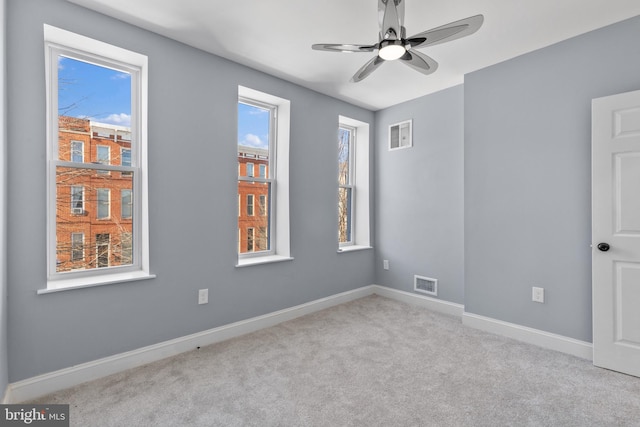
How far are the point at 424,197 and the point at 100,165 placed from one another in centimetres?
330

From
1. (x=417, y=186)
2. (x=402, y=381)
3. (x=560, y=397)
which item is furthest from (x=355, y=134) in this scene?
(x=560, y=397)

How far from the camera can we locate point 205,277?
9.09 feet

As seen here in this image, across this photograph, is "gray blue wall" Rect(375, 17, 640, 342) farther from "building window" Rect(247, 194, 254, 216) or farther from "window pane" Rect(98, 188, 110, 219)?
"window pane" Rect(98, 188, 110, 219)

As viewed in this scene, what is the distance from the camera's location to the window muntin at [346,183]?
4.35 metres

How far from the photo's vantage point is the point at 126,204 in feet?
8.29

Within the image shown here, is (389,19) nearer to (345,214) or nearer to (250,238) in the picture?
(250,238)

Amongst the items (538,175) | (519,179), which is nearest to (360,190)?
(519,179)

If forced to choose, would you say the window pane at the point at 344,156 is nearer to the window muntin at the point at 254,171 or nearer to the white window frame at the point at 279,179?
the white window frame at the point at 279,179

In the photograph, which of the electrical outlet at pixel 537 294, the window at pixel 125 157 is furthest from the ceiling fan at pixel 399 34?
the electrical outlet at pixel 537 294

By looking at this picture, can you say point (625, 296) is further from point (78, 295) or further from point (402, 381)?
point (78, 295)

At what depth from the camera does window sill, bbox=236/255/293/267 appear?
309 centimetres

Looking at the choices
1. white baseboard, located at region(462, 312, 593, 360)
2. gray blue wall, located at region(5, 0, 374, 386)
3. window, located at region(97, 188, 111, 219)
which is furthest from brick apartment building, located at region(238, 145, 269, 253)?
white baseboard, located at region(462, 312, 593, 360)

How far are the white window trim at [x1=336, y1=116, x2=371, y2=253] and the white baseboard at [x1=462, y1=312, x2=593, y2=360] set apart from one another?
5.37ft

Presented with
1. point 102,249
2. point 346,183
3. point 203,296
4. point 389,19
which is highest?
point 389,19
